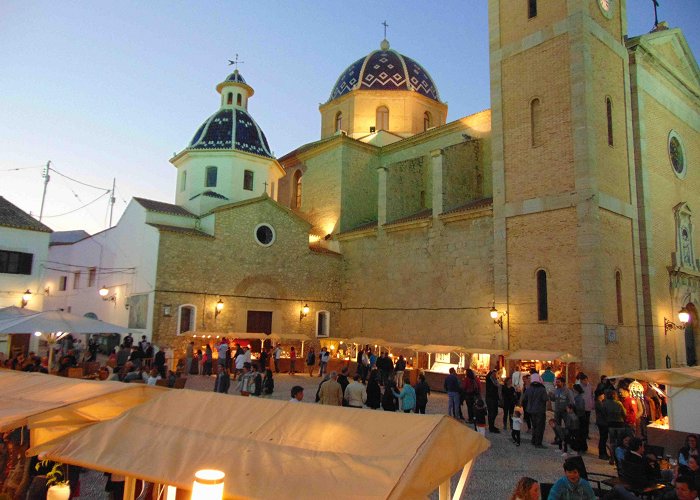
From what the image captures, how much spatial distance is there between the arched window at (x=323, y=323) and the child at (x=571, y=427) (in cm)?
1633

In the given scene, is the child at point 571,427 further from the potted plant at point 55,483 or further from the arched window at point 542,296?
the potted plant at point 55,483

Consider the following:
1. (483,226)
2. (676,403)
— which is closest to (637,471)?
(676,403)

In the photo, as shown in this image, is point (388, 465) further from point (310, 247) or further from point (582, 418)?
point (310, 247)

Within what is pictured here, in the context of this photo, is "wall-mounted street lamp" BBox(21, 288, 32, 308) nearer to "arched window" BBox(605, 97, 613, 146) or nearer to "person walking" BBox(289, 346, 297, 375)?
"person walking" BBox(289, 346, 297, 375)

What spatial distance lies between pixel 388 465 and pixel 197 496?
1162 millimetres

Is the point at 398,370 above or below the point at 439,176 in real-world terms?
below

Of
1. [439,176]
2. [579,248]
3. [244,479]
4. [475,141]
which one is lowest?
[244,479]

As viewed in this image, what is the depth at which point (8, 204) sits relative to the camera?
22344 millimetres

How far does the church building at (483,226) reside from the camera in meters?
17.6

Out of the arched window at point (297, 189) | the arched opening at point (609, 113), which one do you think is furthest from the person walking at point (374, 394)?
the arched window at point (297, 189)

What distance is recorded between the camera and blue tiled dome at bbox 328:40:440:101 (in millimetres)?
30828

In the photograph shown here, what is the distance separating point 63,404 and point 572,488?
16.7ft

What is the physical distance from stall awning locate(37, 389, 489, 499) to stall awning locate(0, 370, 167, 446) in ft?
2.98

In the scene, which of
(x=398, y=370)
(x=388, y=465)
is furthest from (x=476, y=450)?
(x=398, y=370)
